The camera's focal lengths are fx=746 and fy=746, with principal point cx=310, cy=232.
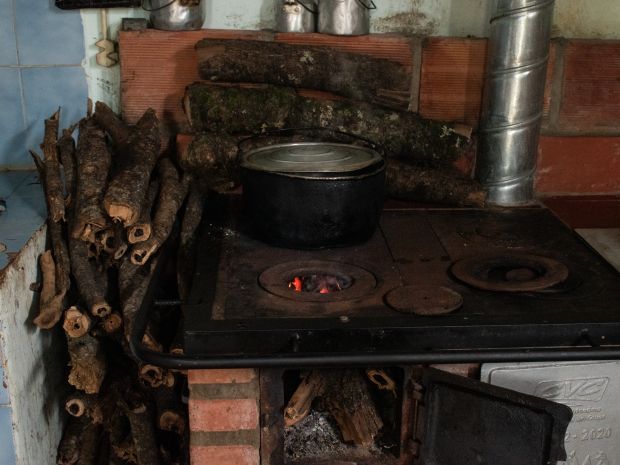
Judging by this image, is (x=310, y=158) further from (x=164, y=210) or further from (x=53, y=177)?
(x=53, y=177)

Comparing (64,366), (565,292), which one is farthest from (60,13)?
(565,292)

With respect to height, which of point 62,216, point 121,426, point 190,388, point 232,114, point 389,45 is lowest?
point 121,426

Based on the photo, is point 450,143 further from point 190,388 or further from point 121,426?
point 121,426

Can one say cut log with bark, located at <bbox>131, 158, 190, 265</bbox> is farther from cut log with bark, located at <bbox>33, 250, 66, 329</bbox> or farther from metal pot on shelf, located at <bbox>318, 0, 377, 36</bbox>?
metal pot on shelf, located at <bbox>318, 0, 377, 36</bbox>

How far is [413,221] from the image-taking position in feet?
7.90

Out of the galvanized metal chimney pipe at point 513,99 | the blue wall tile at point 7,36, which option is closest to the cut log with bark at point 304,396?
the galvanized metal chimney pipe at point 513,99

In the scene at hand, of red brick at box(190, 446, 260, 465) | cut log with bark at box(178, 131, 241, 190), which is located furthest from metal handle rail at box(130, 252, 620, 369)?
cut log with bark at box(178, 131, 241, 190)

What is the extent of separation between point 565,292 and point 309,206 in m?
0.70

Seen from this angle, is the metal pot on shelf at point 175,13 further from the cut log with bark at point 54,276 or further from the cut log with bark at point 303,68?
Result: the cut log with bark at point 54,276

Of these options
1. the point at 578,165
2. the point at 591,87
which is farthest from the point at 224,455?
the point at 591,87

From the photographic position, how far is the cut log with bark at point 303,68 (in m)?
2.45

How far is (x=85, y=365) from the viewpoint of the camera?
2.03 metres

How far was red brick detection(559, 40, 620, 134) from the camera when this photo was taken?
8.55ft

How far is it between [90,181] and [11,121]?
66 cm
